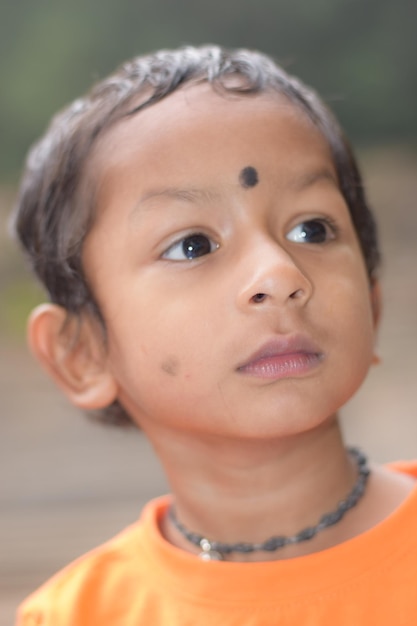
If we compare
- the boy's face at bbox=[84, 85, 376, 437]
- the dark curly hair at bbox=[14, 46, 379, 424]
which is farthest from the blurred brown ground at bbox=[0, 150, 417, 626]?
the boy's face at bbox=[84, 85, 376, 437]

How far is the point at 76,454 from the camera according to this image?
2707 millimetres

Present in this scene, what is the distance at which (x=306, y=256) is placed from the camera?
114 cm

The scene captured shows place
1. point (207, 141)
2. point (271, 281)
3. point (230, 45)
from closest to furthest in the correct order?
point (271, 281)
point (207, 141)
point (230, 45)

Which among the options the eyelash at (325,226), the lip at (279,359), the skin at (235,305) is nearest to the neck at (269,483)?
the skin at (235,305)

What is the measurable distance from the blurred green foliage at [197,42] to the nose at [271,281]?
2.72 meters

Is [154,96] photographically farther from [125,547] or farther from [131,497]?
[131,497]

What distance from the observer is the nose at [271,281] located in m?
1.05

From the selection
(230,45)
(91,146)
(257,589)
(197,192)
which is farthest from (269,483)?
(230,45)

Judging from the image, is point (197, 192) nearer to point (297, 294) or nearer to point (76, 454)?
point (297, 294)

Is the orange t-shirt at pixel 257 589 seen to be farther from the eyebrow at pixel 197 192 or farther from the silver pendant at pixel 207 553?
the eyebrow at pixel 197 192

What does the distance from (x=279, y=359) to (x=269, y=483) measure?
0.17 meters

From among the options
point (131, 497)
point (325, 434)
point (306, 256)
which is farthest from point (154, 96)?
point (131, 497)

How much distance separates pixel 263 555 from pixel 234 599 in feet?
0.22

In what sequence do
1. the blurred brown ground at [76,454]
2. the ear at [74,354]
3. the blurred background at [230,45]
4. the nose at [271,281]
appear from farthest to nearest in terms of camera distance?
1. the blurred background at [230,45]
2. the blurred brown ground at [76,454]
3. the ear at [74,354]
4. the nose at [271,281]
